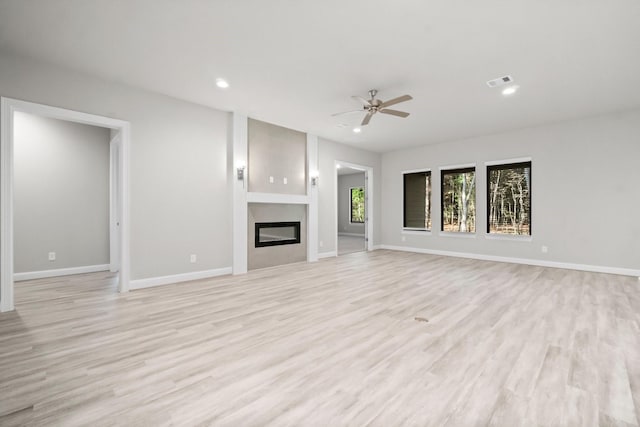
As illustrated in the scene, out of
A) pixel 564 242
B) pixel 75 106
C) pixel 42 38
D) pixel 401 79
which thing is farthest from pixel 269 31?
pixel 564 242

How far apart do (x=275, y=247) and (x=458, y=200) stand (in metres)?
4.91

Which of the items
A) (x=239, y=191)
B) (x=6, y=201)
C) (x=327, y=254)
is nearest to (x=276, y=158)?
(x=239, y=191)

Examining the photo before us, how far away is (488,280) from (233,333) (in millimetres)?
4206

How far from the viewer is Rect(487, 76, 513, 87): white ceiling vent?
3.80 metres

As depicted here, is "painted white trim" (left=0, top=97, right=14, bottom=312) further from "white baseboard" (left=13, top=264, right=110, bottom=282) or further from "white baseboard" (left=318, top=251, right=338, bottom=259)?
"white baseboard" (left=318, top=251, right=338, bottom=259)

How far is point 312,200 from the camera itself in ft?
21.6

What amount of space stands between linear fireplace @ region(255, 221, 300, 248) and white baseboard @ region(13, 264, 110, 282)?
301 cm

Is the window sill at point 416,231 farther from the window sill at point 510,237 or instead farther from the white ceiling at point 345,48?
the white ceiling at point 345,48

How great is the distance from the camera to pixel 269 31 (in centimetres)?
285

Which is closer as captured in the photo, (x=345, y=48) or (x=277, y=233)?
(x=345, y=48)

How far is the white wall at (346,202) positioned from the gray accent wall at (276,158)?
20.8ft

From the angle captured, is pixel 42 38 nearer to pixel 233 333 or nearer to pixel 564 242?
pixel 233 333

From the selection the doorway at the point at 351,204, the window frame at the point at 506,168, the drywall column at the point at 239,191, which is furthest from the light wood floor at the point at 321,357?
the doorway at the point at 351,204

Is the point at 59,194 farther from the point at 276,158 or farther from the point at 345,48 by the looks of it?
the point at 345,48
